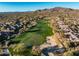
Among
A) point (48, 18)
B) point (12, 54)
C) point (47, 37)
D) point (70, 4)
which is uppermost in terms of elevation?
point (70, 4)

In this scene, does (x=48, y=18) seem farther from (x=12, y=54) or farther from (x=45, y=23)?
(x=12, y=54)

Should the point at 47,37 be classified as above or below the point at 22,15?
below

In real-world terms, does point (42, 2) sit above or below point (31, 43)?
above

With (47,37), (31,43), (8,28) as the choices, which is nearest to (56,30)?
(47,37)

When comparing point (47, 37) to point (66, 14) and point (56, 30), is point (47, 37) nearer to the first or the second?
point (56, 30)

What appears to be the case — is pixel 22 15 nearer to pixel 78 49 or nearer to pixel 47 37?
pixel 47 37

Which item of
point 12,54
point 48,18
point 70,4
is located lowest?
point 12,54

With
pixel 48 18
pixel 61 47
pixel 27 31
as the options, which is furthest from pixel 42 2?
pixel 61 47

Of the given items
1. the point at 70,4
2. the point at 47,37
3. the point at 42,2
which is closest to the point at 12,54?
the point at 47,37
